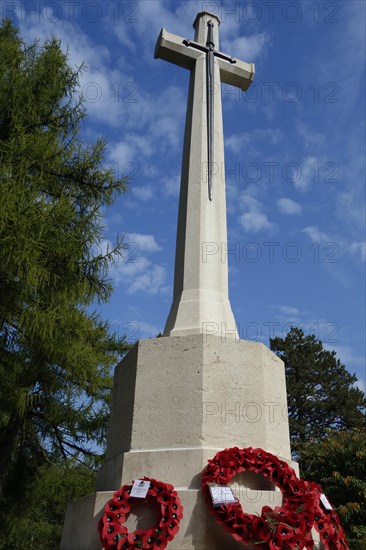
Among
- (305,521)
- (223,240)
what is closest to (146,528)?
(305,521)

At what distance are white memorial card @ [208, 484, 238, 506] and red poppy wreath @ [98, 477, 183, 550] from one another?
234 mm

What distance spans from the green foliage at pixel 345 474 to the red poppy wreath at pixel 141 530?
279 inches

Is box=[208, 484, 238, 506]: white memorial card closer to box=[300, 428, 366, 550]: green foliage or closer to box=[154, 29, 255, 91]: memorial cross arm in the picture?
box=[154, 29, 255, 91]: memorial cross arm

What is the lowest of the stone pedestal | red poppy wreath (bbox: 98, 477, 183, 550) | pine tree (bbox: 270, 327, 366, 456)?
red poppy wreath (bbox: 98, 477, 183, 550)

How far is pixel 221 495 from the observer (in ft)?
10.2

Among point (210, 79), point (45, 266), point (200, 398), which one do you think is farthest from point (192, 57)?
point (200, 398)

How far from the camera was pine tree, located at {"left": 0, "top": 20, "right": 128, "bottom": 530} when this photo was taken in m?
5.66

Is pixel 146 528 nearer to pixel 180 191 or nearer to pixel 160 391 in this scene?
pixel 160 391

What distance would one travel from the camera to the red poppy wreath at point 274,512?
296 cm

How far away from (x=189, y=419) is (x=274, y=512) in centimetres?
89

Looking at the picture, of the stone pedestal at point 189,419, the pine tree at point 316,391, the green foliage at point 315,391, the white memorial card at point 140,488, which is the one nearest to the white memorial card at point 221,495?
the stone pedestal at point 189,419

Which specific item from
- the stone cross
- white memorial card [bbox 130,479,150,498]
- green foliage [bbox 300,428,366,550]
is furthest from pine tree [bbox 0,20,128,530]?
green foliage [bbox 300,428,366,550]

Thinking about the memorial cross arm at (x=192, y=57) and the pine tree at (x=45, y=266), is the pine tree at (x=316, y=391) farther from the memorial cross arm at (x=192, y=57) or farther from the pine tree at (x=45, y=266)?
the memorial cross arm at (x=192, y=57)

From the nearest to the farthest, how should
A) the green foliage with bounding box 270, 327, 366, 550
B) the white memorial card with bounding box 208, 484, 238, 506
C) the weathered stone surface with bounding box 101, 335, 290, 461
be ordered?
the white memorial card with bounding box 208, 484, 238, 506 < the weathered stone surface with bounding box 101, 335, 290, 461 < the green foliage with bounding box 270, 327, 366, 550
